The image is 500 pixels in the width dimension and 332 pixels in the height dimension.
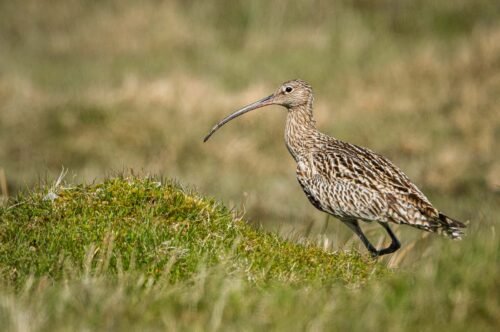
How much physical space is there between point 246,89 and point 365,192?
1138 cm

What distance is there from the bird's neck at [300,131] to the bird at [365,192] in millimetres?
161

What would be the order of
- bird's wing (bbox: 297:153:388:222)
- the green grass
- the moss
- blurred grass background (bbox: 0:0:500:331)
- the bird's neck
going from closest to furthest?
1. the green grass
2. blurred grass background (bbox: 0:0:500:331)
3. the moss
4. bird's wing (bbox: 297:153:388:222)
5. the bird's neck

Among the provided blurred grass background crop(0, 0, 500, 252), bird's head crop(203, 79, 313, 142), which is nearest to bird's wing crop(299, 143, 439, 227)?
bird's head crop(203, 79, 313, 142)

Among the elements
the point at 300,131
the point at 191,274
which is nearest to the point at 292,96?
the point at 300,131

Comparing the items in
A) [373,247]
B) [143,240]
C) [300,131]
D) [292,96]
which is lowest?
[373,247]

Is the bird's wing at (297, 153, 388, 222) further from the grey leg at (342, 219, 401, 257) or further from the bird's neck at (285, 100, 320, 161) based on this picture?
the bird's neck at (285, 100, 320, 161)

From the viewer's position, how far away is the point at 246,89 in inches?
796

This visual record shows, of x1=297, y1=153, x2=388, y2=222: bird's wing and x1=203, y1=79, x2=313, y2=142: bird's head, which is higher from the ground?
x1=203, y1=79, x2=313, y2=142: bird's head

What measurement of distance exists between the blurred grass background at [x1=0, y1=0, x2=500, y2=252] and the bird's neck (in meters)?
2.30

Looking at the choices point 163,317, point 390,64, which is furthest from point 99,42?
point 163,317

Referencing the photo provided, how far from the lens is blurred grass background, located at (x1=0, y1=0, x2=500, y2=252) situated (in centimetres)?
1658

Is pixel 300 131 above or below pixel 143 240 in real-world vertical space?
above

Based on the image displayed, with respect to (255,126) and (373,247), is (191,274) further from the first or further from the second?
(255,126)

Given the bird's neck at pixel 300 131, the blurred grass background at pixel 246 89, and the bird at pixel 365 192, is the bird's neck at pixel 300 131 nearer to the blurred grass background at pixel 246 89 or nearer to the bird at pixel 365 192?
the bird at pixel 365 192
